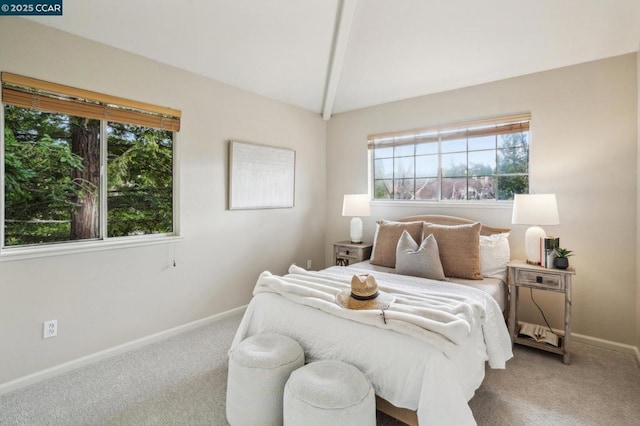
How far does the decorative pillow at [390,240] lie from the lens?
125 inches

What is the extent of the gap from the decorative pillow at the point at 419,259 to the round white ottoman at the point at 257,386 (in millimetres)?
1389

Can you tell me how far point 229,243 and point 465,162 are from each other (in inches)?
108

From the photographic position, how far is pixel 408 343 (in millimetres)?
1593

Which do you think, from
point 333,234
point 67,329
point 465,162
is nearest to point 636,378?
point 465,162

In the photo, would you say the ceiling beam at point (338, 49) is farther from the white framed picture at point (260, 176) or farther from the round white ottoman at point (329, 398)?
the round white ottoman at point (329, 398)

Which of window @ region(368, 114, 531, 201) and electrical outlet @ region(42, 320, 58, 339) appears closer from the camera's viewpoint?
electrical outlet @ region(42, 320, 58, 339)

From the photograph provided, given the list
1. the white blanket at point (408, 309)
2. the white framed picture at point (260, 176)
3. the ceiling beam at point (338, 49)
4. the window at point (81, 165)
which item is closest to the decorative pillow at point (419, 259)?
the white blanket at point (408, 309)

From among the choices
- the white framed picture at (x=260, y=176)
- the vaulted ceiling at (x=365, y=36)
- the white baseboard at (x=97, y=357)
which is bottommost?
the white baseboard at (x=97, y=357)

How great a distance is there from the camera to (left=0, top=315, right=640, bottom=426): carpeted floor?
189 cm

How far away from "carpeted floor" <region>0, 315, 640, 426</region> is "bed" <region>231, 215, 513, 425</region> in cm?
29

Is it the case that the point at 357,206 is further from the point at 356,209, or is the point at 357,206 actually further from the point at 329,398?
the point at 329,398

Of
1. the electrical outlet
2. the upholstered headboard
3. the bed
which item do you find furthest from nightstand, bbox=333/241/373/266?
the electrical outlet

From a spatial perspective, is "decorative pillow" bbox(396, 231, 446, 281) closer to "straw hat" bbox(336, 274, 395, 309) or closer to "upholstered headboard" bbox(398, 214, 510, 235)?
"upholstered headboard" bbox(398, 214, 510, 235)

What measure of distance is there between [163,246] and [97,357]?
3.24 feet
